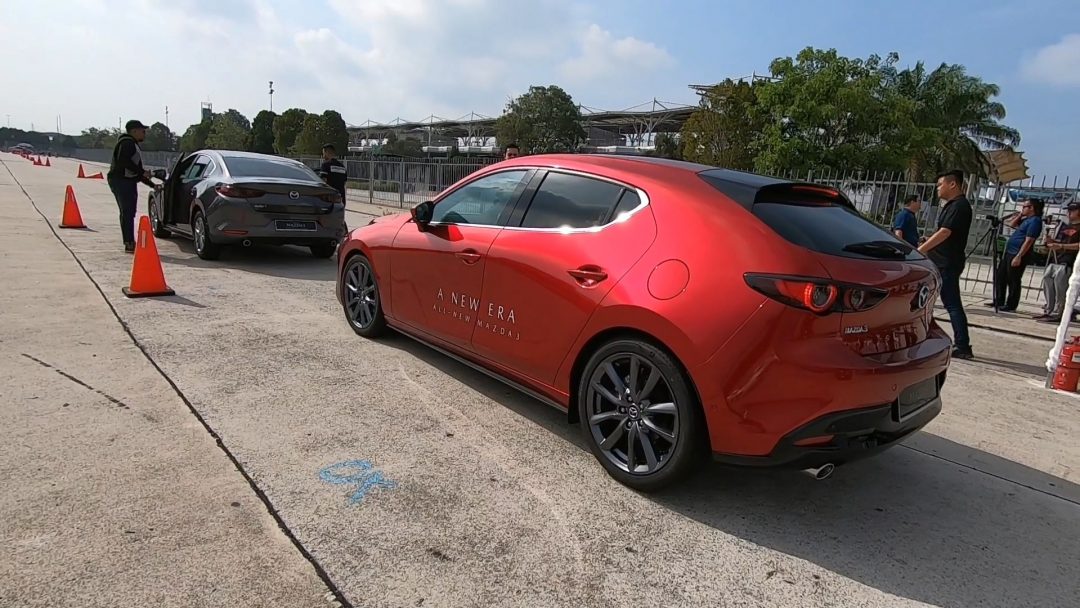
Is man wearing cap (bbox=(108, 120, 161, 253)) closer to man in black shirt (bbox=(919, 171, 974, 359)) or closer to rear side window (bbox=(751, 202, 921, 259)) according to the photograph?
rear side window (bbox=(751, 202, 921, 259))

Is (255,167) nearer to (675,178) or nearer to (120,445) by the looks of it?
(120,445)

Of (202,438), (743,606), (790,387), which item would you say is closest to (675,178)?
(790,387)

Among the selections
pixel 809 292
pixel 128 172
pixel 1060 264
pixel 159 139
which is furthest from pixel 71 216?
pixel 159 139

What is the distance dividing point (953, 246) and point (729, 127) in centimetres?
2347

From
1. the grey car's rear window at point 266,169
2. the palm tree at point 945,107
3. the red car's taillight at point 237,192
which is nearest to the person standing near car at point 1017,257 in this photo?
the grey car's rear window at point 266,169

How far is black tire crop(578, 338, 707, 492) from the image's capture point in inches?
112

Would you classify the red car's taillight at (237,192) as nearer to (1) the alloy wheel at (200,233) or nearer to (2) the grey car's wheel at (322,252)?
(1) the alloy wheel at (200,233)

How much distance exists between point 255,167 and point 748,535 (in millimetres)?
8025

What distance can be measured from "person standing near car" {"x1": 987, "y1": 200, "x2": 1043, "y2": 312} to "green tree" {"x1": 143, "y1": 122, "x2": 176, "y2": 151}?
11252 cm

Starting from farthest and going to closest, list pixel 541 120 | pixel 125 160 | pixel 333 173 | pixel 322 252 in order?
1. pixel 541 120
2. pixel 333 173
3. pixel 322 252
4. pixel 125 160

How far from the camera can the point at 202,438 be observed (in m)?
3.35

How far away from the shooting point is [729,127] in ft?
92.5

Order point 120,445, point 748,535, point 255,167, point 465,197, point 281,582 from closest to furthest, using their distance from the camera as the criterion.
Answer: point 281,582, point 748,535, point 120,445, point 465,197, point 255,167

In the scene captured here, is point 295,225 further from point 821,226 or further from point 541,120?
point 541,120
